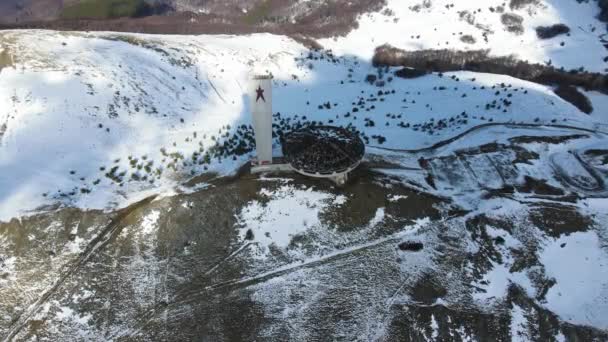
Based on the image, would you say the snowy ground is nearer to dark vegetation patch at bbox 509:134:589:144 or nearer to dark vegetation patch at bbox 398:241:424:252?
dark vegetation patch at bbox 509:134:589:144

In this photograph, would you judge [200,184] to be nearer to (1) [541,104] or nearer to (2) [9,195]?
(2) [9,195]

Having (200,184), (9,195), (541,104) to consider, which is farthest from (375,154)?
(9,195)

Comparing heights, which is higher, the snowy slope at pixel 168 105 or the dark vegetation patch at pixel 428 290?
the snowy slope at pixel 168 105

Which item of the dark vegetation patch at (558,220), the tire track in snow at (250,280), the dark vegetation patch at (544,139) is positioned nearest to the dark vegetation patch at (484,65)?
the dark vegetation patch at (544,139)

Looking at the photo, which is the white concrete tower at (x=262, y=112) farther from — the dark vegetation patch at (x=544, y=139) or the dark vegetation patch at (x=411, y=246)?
the dark vegetation patch at (x=544, y=139)

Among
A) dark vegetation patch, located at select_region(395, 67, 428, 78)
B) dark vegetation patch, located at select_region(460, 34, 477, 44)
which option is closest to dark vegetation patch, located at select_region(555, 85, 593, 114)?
dark vegetation patch, located at select_region(395, 67, 428, 78)
